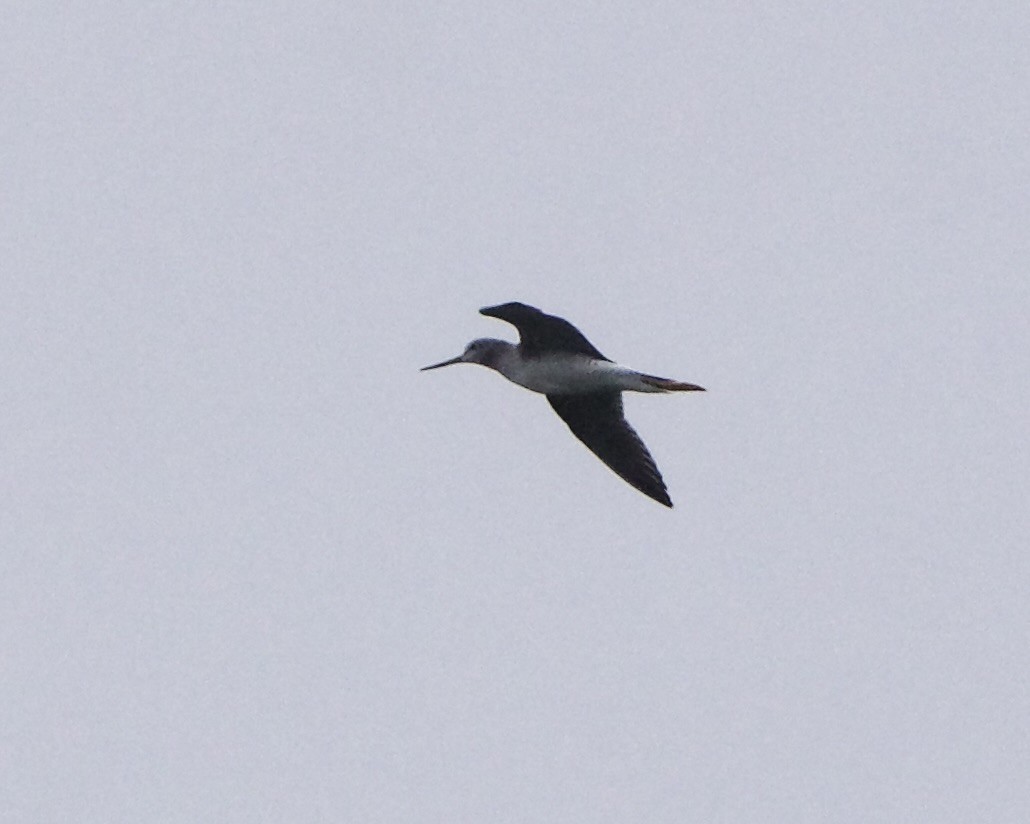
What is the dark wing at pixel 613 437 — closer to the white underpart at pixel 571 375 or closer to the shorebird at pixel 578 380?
the shorebird at pixel 578 380

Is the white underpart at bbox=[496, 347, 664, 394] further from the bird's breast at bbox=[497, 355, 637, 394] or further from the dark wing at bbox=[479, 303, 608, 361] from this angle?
the dark wing at bbox=[479, 303, 608, 361]

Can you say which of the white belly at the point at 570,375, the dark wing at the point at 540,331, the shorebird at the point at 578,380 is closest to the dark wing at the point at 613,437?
the shorebird at the point at 578,380

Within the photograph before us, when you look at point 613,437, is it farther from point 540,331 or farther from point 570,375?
point 540,331

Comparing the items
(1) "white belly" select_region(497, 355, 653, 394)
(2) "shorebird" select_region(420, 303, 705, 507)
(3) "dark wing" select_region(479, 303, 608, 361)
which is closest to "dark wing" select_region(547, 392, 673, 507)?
(2) "shorebird" select_region(420, 303, 705, 507)

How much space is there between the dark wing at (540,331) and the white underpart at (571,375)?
0.34 feet

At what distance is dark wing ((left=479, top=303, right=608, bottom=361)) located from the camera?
19.5m

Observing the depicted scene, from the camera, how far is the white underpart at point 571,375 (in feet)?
67.6

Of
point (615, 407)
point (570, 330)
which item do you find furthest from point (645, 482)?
point (570, 330)

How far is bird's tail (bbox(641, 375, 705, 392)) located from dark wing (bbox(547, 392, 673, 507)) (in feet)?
Result: 3.89

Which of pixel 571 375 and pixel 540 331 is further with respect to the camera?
pixel 571 375

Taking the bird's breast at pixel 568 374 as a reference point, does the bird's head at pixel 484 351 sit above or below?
above

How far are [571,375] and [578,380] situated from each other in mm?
84

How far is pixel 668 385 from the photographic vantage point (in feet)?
66.2

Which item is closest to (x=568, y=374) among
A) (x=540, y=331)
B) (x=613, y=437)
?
(x=540, y=331)
